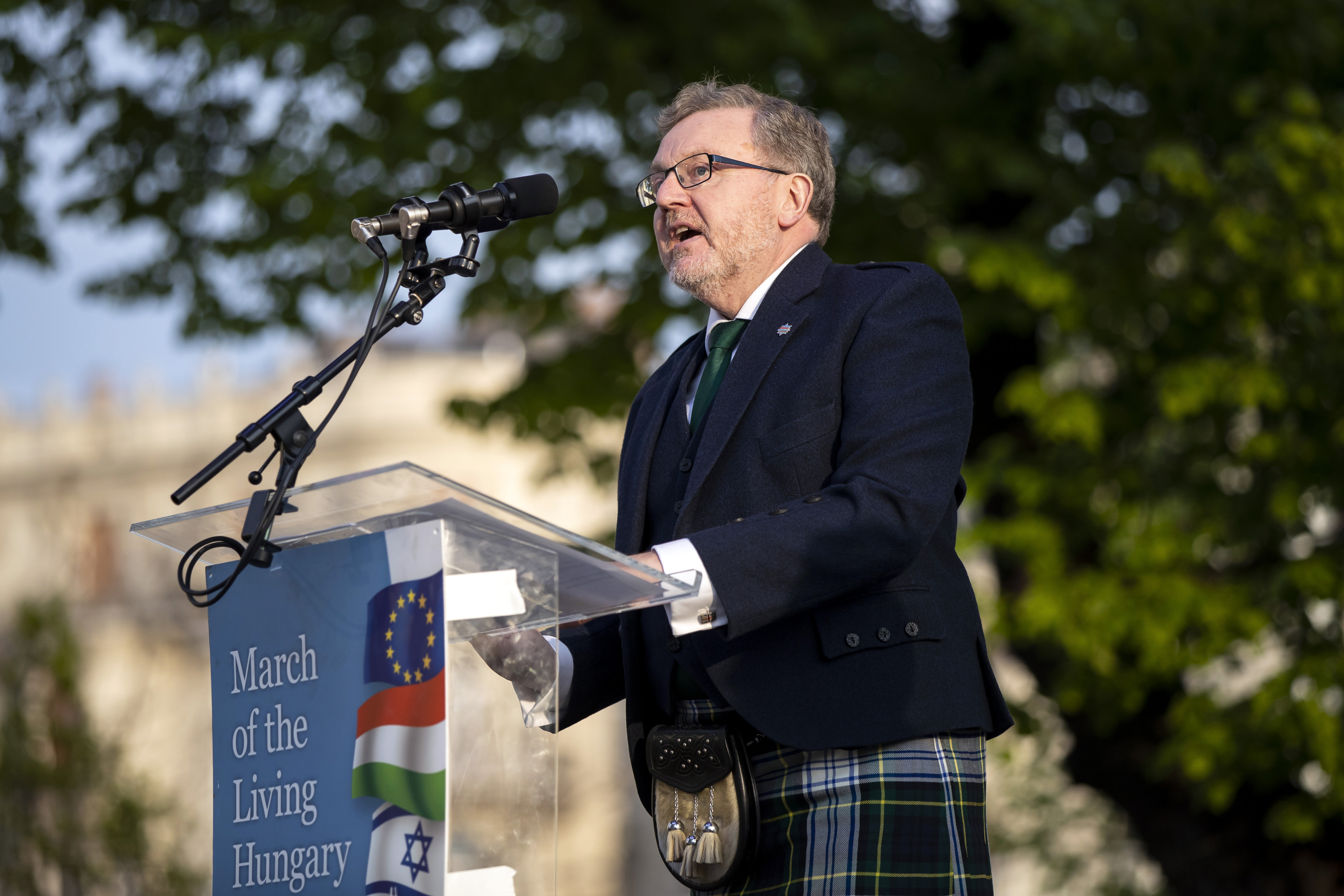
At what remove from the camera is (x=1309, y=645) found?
20.6ft

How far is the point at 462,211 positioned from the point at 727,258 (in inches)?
21.2

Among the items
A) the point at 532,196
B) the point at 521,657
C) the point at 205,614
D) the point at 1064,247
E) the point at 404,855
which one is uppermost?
the point at 205,614

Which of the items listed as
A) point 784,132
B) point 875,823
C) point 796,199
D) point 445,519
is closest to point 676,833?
point 875,823

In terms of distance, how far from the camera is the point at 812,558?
2266mm

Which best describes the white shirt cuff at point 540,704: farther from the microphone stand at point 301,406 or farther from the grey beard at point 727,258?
the grey beard at point 727,258

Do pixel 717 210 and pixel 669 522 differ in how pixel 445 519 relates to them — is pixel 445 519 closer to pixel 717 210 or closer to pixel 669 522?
pixel 669 522

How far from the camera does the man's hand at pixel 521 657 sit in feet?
7.08

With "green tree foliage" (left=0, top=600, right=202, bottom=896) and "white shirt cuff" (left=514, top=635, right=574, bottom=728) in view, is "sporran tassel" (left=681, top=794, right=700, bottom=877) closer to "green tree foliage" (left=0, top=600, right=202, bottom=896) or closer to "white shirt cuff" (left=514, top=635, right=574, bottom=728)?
"white shirt cuff" (left=514, top=635, right=574, bottom=728)

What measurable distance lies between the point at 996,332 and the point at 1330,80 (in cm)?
193

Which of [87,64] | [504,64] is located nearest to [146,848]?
[87,64]

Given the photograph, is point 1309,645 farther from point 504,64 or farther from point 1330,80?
point 504,64

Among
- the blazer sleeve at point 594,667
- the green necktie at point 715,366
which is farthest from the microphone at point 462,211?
the blazer sleeve at point 594,667

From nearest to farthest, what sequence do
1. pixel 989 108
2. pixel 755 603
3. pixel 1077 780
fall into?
pixel 755 603, pixel 989 108, pixel 1077 780

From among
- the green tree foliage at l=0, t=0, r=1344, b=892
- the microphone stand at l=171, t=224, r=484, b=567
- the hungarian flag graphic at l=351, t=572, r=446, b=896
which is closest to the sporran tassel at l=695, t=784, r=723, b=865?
the hungarian flag graphic at l=351, t=572, r=446, b=896
